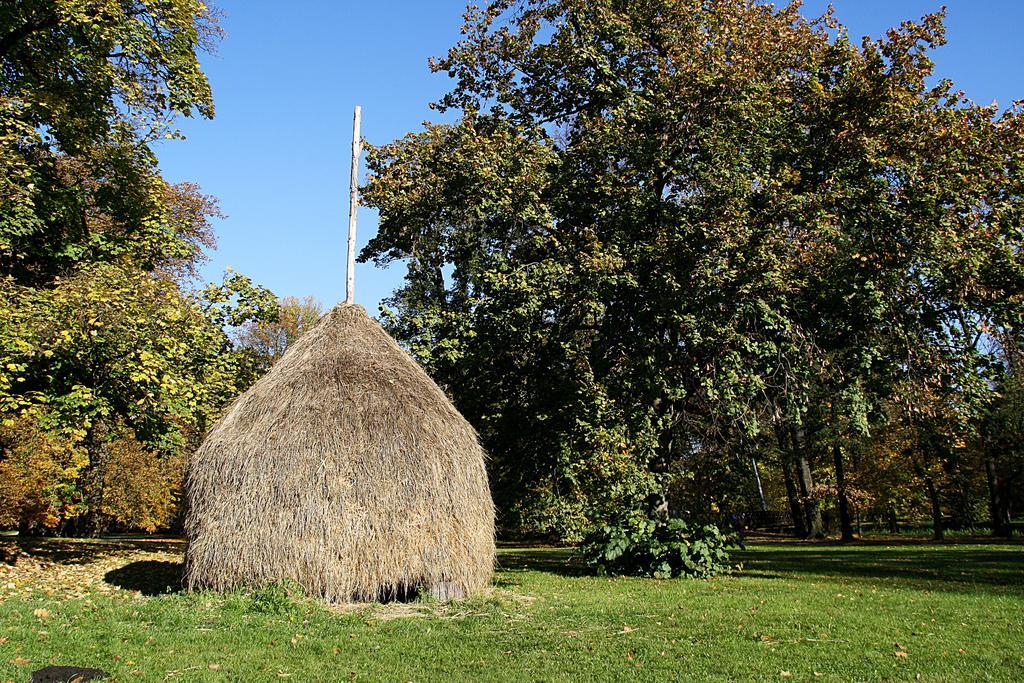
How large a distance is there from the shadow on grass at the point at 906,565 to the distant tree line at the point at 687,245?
2.80m

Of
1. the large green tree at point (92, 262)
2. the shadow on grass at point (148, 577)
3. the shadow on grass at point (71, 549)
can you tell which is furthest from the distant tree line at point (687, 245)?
the shadow on grass at point (71, 549)

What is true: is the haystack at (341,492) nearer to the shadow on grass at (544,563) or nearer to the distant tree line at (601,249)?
the distant tree line at (601,249)

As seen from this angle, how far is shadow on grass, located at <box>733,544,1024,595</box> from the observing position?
49.5ft

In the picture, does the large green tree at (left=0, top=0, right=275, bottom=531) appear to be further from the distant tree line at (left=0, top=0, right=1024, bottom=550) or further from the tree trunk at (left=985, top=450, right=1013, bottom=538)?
the tree trunk at (left=985, top=450, right=1013, bottom=538)

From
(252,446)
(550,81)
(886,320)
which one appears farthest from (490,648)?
(550,81)

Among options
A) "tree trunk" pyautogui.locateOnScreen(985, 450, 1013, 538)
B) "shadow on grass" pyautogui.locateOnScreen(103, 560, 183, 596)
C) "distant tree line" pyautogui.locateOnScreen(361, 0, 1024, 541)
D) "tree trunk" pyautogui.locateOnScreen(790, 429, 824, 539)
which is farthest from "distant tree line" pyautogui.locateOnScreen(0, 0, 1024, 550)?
"tree trunk" pyautogui.locateOnScreen(790, 429, 824, 539)

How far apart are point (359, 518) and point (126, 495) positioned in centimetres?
2047

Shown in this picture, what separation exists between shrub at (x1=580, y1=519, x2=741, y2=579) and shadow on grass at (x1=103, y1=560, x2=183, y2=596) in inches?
357

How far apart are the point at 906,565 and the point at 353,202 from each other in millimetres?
16254

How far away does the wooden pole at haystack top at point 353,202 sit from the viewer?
15828mm

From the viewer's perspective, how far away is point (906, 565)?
1909cm

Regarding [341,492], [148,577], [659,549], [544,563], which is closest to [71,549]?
[148,577]

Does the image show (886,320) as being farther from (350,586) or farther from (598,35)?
(350,586)

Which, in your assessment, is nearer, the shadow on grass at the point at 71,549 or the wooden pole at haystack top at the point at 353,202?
the wooden pole at haystack top at the point at 353,202
